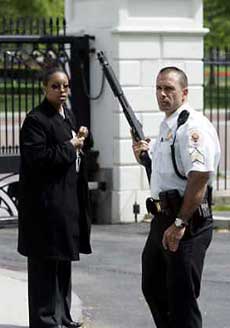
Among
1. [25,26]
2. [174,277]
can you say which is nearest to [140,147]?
[174,277]

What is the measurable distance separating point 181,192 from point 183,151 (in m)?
0.26

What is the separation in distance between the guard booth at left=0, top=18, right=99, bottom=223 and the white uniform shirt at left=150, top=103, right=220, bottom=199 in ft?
20.6

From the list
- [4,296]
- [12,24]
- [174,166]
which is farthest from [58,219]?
[12,24]

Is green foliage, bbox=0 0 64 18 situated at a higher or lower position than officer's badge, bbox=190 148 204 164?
higher

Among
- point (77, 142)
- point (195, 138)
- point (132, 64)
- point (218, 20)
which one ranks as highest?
point (218, 20)

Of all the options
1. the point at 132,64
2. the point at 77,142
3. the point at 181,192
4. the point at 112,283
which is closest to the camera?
the point at 181,192

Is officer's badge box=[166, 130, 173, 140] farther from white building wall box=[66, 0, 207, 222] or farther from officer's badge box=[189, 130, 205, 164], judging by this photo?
white building wall box=[66, 0, 207, 222]

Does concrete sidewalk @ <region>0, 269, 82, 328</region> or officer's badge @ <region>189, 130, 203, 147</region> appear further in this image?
concrete sidewalk @ <region>0, 269, 82, 328</region>

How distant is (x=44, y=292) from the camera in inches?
277

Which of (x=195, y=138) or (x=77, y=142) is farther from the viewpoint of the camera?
(x=77, y=142)

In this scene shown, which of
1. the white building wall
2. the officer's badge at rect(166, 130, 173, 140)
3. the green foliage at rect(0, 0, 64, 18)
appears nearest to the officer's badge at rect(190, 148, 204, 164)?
the officer's badge at rect(166, 130, 173, 140)

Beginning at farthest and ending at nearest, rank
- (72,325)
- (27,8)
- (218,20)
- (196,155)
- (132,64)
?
(218,20) → (27,8) → (132,64) → (72,325) → (196,155)

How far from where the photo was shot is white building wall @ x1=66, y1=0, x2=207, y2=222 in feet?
41.1

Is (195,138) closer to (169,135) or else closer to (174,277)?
(169,135)
